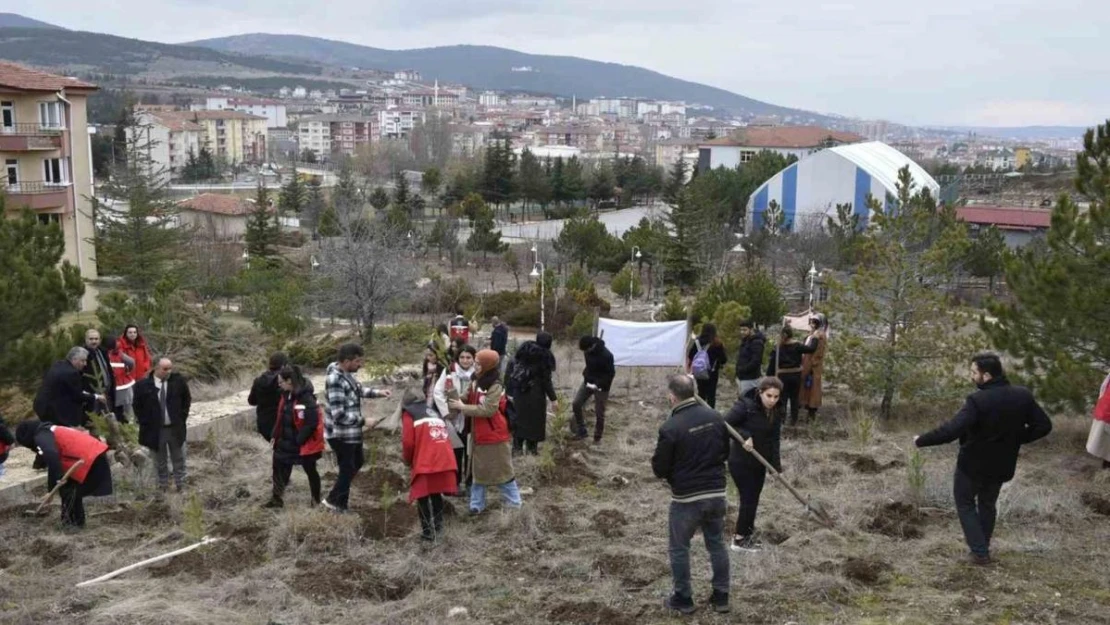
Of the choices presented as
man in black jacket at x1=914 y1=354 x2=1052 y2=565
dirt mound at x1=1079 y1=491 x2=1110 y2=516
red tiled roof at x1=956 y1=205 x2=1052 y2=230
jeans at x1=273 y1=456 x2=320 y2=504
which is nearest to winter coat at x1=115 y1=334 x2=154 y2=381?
jeans at x1=273 y1=456 x2=320 y2=504

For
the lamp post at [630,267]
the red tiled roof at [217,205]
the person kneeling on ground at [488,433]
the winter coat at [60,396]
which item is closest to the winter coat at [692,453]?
the person kneeling on ground at [488,433]

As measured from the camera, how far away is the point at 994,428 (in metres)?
6.04

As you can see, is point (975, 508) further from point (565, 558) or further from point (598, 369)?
point (598, 369)

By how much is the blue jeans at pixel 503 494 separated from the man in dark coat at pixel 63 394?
349 centimetres

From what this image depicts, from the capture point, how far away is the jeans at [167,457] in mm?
8430

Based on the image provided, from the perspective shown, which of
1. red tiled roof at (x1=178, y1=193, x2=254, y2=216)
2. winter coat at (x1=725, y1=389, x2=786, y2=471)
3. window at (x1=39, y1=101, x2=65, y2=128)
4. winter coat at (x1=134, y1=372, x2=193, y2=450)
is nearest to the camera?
winter coat at (x1=725, y1=389, x2=786, y2=471)

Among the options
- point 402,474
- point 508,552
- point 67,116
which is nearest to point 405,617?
point 508,552

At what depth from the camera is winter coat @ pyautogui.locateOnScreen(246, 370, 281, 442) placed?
8.16m

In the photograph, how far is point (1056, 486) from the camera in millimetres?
8594

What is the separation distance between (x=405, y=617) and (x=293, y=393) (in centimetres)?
233

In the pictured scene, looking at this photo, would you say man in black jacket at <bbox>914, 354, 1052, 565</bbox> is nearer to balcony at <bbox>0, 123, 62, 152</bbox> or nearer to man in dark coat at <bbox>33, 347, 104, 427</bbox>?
man in dark coat at <bbox>33, 347, 104, 427</bbox>

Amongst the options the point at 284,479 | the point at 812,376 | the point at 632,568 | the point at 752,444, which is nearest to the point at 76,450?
the point at 284,479

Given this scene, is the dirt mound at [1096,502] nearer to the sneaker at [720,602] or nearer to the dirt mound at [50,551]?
the sneaker at [720,602]

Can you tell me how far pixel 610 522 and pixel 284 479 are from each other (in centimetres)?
269
